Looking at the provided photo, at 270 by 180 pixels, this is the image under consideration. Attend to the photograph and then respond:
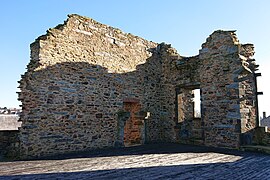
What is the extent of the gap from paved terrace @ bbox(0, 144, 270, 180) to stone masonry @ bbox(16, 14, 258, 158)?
4.43ft

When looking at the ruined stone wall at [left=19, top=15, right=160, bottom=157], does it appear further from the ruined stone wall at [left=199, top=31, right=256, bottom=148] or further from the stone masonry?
the ruined stone wall at [left=199, top=31, right=256, bottom=148]

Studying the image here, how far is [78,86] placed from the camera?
7258mm

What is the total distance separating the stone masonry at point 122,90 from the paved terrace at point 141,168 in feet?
4.43

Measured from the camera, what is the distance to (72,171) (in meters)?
4.45

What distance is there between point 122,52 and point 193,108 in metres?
4.83

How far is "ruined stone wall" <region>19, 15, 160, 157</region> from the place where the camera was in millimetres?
6258

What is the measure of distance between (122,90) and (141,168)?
4.35m

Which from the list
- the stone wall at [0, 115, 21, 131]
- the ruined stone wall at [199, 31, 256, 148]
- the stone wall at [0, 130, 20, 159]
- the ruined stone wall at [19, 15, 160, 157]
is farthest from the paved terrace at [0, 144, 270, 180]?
the stone wall at [0, 115, 21, 131]

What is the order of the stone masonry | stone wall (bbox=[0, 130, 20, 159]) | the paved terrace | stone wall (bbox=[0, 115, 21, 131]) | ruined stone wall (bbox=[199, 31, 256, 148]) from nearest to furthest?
1. the paved terrace
2. stone wall (bbox=[0, 130, 20, 159])
3. the stone masonry
4. ruined stone wall (bbox=[199, 31, 256, 148])
5. stone wall (bbox=[0, 115, 21, 131])

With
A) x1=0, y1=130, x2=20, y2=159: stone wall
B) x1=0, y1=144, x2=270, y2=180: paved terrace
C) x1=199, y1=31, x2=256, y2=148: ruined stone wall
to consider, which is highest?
x1=199, y1=31, x2=256, y2=148: ruined stone wall

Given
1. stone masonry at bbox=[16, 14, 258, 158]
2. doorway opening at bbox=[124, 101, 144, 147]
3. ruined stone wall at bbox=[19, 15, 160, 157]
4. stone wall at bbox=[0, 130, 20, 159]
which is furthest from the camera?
doorway opening at bbox=[124, 101, 144, 147]

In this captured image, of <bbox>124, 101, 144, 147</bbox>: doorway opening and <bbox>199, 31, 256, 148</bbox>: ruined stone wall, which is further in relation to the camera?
<bbox>124, 101, 144, 147</bbox>: doorway opening

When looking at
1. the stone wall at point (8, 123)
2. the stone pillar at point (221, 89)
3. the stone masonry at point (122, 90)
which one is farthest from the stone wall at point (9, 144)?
the stone wall at point (8, 123)

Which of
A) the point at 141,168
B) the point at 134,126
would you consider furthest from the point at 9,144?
the point at 134,126
